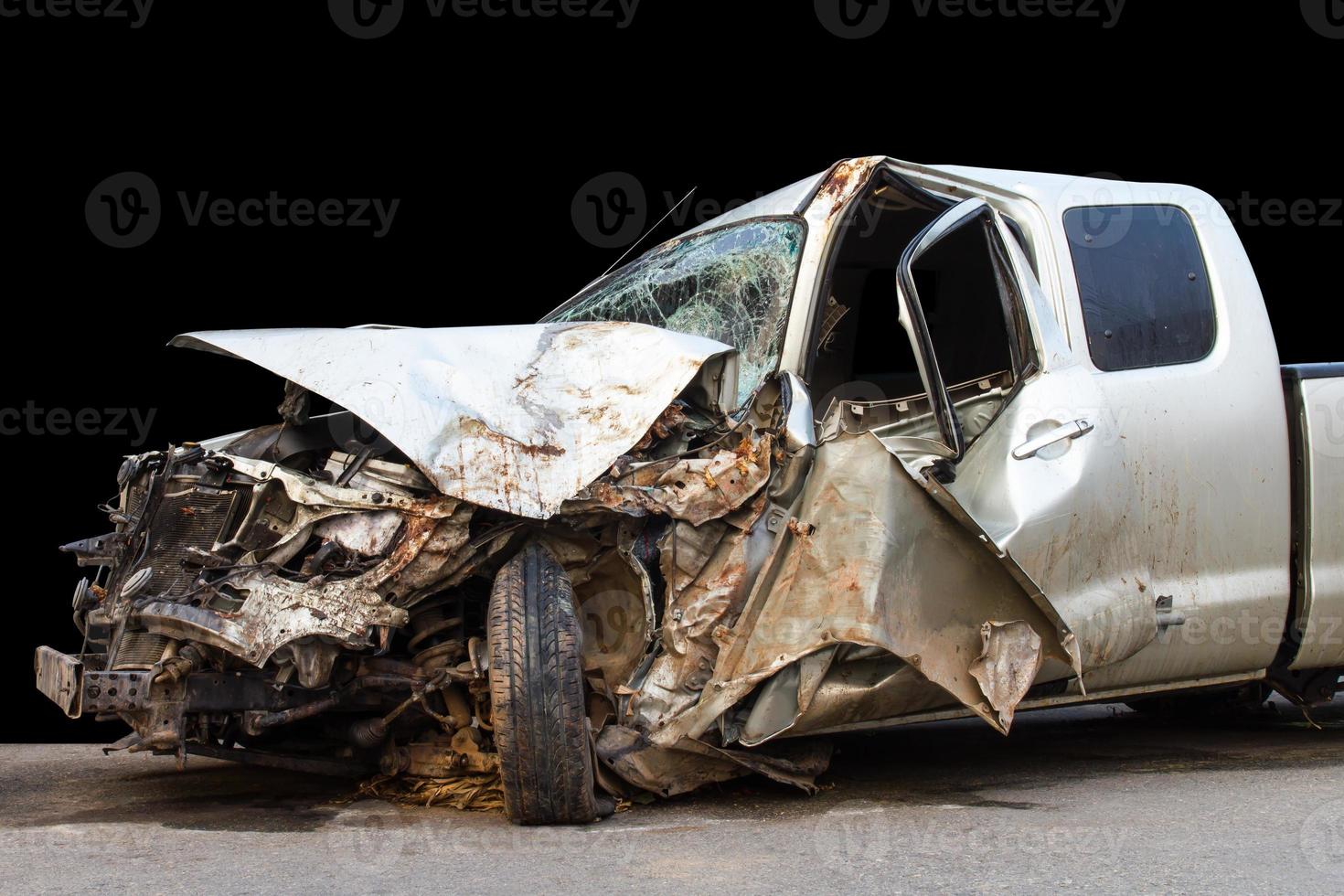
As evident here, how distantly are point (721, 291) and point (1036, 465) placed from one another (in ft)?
5.10

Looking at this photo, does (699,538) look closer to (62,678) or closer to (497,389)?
(497,389)

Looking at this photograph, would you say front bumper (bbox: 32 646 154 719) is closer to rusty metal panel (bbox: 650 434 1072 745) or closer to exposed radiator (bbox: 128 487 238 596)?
exposed radiator (bbox: 128 487 238 596)

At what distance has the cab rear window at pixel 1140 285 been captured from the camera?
243 inches

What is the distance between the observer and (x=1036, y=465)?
221 inches

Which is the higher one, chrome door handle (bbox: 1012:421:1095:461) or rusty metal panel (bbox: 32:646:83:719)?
chrome door handle (bbox: 1012:421:1095:461)

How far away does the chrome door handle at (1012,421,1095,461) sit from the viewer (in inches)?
222

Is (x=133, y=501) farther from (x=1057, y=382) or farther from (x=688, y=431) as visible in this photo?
(x=1057, y=382)

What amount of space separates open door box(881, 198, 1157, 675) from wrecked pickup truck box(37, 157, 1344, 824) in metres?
0.01

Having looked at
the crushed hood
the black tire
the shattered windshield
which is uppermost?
the shattered windshield

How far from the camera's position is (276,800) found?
595 centimetres

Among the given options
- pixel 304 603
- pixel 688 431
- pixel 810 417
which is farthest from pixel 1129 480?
pixel 304 603
